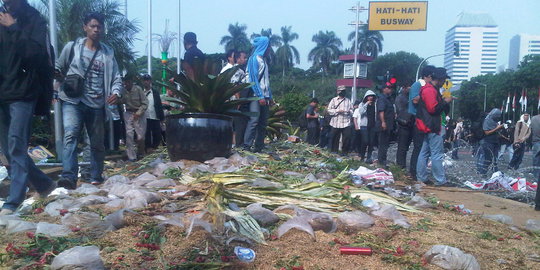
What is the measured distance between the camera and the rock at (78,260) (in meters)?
2.49

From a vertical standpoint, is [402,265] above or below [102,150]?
below

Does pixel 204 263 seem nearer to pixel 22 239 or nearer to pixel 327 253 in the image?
pixel 327 253

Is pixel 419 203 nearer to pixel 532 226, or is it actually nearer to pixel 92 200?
pixel 532 226

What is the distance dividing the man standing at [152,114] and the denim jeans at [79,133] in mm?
4048

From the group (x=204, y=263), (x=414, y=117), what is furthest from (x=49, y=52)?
(x=414, y=117)

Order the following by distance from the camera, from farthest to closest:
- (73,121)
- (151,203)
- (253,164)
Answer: (253,164)
(73,121)
(151,203)

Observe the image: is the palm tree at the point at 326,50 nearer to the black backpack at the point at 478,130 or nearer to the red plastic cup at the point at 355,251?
the black backpack at the point at 478,130

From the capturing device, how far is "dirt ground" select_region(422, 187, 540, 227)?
534 cm

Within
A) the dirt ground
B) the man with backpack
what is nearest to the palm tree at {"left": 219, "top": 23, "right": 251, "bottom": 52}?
the man with backpack

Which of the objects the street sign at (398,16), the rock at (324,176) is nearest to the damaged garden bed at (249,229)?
the rock at (324,176)

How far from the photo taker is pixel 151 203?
12.8ft

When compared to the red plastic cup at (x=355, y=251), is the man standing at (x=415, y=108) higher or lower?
higher

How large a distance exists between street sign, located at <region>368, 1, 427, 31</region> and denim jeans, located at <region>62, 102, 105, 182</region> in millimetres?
25044

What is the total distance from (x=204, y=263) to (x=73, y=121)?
3.03 m
